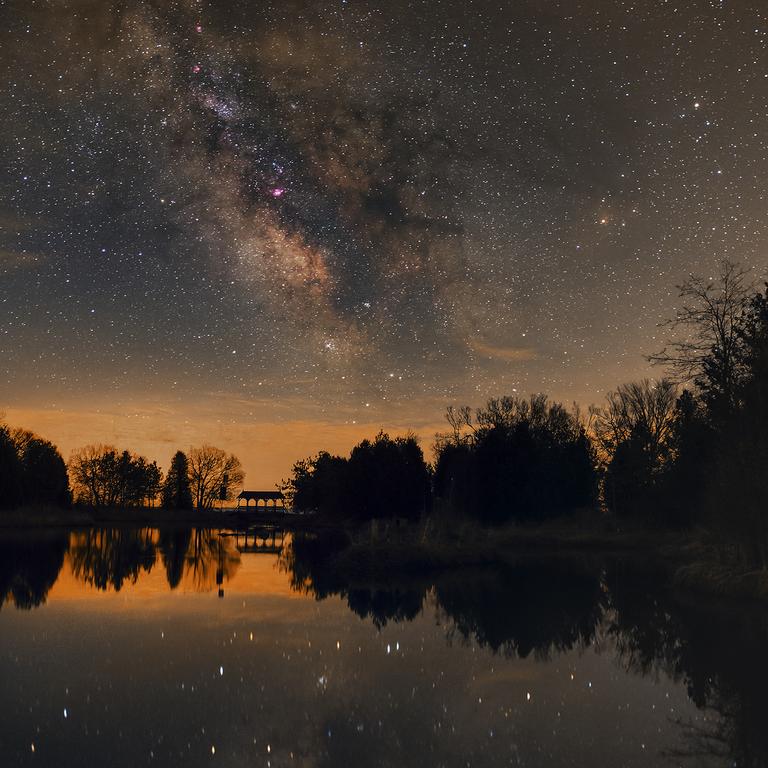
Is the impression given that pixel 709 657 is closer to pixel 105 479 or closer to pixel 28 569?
pixel 28 569

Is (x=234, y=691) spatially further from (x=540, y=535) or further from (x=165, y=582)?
(x=540, y=535)

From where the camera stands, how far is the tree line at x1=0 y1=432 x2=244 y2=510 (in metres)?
116

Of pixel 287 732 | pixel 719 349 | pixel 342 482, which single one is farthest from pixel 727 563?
pixel 342 482

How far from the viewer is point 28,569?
3416cm

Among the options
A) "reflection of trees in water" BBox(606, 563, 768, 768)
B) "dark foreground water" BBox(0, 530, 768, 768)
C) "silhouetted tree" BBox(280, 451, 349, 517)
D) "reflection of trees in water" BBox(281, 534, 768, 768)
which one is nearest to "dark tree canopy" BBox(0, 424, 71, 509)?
"silhouetted tree" BBox(280, 451, 349, 517)

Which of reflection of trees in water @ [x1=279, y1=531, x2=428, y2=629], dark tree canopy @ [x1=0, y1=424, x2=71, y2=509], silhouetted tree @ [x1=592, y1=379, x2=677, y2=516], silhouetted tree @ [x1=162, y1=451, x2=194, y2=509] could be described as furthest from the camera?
silhouetted tree @ [x1=162, y1=451, x2=194, y2=509]

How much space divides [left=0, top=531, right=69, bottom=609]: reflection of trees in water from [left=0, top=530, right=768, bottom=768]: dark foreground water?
365mm

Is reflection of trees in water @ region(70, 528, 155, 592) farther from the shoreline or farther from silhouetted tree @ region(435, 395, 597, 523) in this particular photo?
silhouetted tree @ region(435, 395, 597, 523)

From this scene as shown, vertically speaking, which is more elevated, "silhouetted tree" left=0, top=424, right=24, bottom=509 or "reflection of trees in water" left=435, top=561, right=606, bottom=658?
"silhouetted tree" left=0, top=424, right=24, bottom=509

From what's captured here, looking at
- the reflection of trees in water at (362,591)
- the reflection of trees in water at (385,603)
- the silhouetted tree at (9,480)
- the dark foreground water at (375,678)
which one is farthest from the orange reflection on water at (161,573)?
Answer: the silhouetted tree at (9,480)

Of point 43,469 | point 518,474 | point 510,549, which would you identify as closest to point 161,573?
point 510,549

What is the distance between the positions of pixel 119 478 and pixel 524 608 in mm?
133854

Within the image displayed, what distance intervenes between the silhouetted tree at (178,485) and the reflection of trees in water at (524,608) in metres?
124

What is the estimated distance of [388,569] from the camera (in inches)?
1390
